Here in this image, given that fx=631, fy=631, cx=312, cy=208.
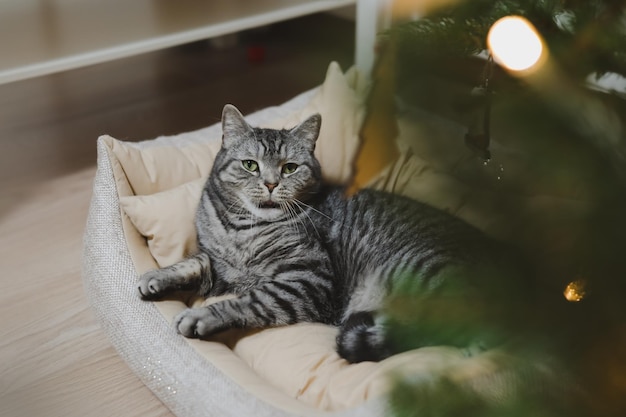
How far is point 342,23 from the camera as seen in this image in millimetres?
2105

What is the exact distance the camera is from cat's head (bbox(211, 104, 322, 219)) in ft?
4.30

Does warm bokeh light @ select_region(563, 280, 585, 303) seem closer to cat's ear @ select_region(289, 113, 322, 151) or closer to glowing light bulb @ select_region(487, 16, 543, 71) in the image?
glowing light bulb @ select_region(487, 16, 543, 71)

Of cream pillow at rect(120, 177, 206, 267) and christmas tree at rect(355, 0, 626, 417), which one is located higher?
christmas tree at rect(355, 0, 626, 417)

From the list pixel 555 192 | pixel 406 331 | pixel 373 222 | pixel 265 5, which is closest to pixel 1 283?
pixel 373 222

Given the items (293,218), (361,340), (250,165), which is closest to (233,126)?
(250,165)

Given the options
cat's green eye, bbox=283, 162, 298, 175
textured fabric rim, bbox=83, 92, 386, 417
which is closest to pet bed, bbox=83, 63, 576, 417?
textured fabric rim, bbox=83, 92, 386, 417

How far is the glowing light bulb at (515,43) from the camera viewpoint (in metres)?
0.44

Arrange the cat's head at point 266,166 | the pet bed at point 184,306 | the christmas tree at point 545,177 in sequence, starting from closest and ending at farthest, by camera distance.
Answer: the christmas tree at point 545,177
the pet bed at point 184,306
the cat's head at point 266,166

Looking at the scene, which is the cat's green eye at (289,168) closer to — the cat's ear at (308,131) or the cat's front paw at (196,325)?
the cat's ear at (308,131)

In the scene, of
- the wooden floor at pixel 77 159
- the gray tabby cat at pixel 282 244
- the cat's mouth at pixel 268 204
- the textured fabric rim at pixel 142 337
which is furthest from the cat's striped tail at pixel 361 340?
the wooden floor at pixel 77 159

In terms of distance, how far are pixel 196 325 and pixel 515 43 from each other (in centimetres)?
91

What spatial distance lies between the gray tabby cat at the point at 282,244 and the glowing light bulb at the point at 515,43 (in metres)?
0.73

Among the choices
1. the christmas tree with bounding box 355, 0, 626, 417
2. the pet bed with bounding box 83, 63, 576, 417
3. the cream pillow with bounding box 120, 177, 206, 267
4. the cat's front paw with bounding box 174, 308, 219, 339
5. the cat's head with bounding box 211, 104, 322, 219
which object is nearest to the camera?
the christmas tree with bounding box 355, 0, 626, 417

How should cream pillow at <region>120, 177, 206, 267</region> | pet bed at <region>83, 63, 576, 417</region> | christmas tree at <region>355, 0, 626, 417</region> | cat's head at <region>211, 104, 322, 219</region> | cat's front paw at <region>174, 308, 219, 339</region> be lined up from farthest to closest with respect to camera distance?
cream pillow at <region>120, 177, 206, 267</region> < cat's head at <region>211, 104, 322, 219</region> < cat's front paw at <region>174, 308, 219, 339</region> < pet bed at <region>83, 63, 576, 417</region> < christmas tree at <region>355, 0, 626, 417</region>
